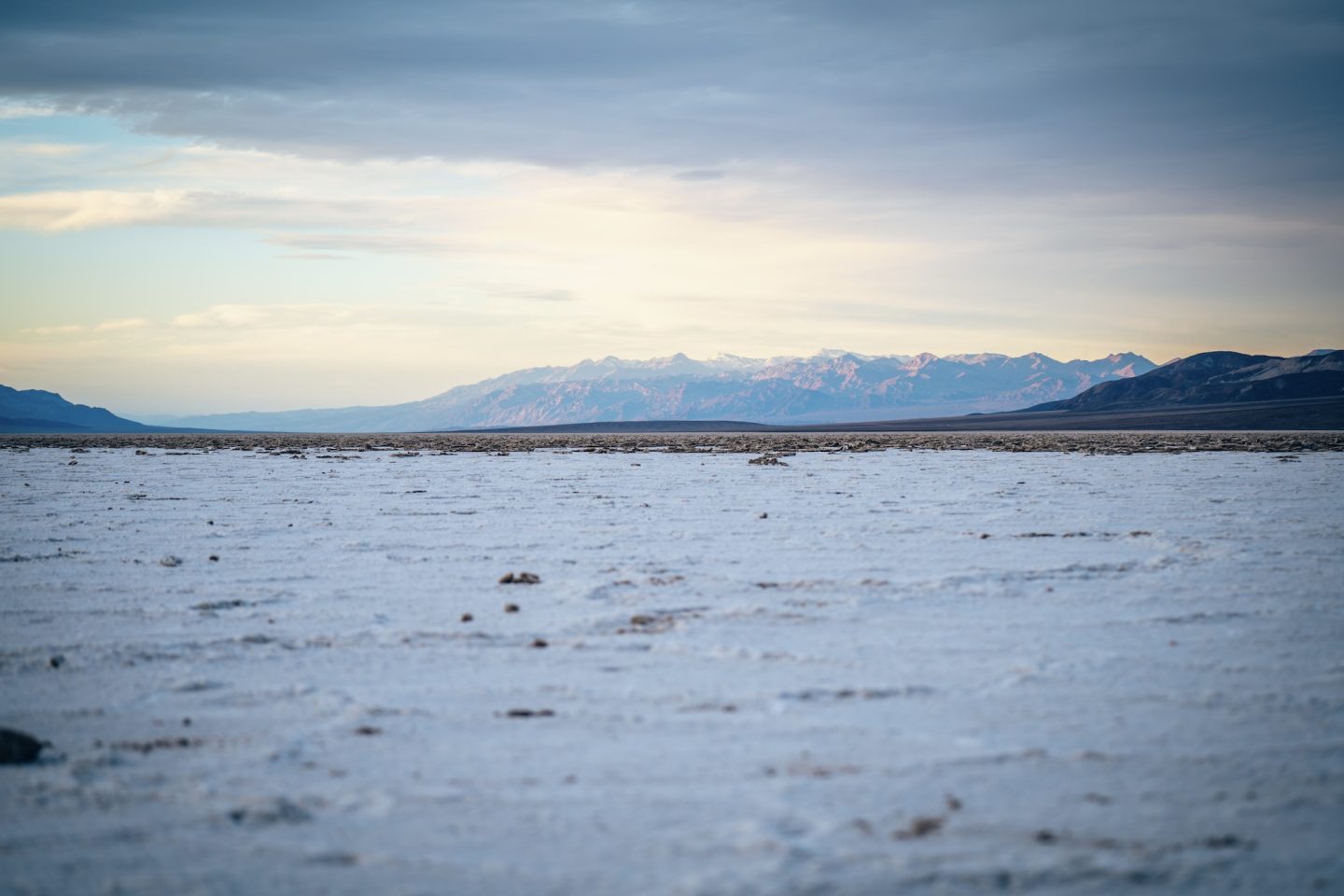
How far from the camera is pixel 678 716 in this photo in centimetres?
452

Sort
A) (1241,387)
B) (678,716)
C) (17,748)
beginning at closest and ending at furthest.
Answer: (17,748) < (678,716) < (1241,387)

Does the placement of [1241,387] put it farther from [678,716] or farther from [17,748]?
[17,748]

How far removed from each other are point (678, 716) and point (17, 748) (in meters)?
2.88

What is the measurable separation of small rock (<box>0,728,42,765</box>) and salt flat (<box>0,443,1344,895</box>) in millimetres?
102

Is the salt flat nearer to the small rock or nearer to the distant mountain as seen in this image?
the small rock

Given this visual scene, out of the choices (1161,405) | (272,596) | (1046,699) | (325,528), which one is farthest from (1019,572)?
(1161,405)

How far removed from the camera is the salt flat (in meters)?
3.21

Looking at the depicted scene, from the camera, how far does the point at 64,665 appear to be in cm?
545

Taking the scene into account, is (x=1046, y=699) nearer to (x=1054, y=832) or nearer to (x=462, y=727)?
(x=1054, y=832)

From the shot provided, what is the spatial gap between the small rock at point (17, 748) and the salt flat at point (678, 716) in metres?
0.10

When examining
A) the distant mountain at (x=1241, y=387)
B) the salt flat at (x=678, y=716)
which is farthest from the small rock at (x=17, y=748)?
the distant mountain at (x=1241, y=387)

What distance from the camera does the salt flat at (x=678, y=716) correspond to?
321cm

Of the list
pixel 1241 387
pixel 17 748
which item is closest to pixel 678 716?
pixel 17 748

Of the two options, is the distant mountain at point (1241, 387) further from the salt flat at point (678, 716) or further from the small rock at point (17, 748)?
the small rock at point (17, 748)
